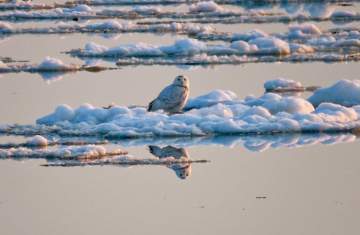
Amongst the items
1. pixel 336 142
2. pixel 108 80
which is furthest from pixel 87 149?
pixel 108 80

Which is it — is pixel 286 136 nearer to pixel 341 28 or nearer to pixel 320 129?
pixel 320 129

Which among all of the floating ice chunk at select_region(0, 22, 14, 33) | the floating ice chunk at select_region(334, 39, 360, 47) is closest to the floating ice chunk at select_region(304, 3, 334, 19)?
the floating ice chunk at select_region(334, 39, 360, 47)

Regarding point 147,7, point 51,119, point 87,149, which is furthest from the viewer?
point 147,7

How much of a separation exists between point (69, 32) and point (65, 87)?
7875mm

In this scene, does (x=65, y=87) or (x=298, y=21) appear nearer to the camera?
(x=65, y=87)

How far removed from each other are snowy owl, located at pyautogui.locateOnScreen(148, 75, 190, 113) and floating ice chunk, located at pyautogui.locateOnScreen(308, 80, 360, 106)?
170 cm

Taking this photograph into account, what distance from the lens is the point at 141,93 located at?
17141 millimetres

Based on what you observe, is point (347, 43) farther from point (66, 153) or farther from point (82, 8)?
point (66, 153)

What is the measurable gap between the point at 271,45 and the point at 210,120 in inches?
318

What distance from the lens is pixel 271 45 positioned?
2231 cm

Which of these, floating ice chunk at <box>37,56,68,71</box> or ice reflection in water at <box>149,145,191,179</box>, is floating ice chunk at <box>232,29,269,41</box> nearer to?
floating ice chunk at <box>37,56,68,71</box>

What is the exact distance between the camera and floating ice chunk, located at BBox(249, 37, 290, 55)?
21906 mm

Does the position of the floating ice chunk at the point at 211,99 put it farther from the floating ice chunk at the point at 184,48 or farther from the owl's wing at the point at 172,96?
the floating ice chunk at the point at 184,48

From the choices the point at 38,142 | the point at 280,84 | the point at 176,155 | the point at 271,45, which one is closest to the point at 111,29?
the point at 271,45
